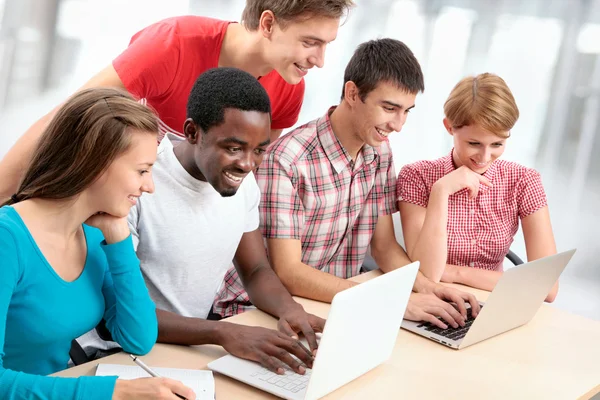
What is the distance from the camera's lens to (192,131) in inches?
64.1

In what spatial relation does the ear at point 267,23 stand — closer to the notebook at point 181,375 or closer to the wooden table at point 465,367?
the wooden table at point 465,367

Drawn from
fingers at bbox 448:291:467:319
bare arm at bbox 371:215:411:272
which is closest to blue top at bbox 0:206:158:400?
fingers at bbox 448:291:467:319

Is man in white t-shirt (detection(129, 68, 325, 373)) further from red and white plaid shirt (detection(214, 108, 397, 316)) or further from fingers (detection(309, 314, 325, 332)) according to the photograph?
red and white plaid shirt (detection(214, 108, 397, 316))

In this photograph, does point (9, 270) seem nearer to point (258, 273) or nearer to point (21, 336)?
point (21, 336)

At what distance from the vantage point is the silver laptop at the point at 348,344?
47.4 inches

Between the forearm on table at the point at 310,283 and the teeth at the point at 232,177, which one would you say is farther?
the forearm on table at the point at 310,283

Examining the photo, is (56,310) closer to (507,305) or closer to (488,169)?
(507,305)

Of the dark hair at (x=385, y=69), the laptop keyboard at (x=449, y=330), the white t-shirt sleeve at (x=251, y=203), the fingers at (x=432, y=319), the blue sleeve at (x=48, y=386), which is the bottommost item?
the laptop keyboard at (x=449, y=330)

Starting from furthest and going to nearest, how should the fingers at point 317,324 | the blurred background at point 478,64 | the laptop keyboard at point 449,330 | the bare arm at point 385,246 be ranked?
the blurred background at point 478,64 → the bare arm at point 385,246 → the laptop keyboard at point 449,330 → the fingers at point 317,324

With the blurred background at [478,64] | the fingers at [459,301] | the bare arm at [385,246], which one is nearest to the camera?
the fingers at [459,301]

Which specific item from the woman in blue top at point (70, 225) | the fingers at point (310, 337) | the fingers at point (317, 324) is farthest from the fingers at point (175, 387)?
the fingers at point (317, 324)

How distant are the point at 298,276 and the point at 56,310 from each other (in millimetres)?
724

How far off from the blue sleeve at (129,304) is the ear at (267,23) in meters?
0.80

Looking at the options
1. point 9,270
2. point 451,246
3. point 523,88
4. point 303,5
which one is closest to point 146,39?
point 303,5
